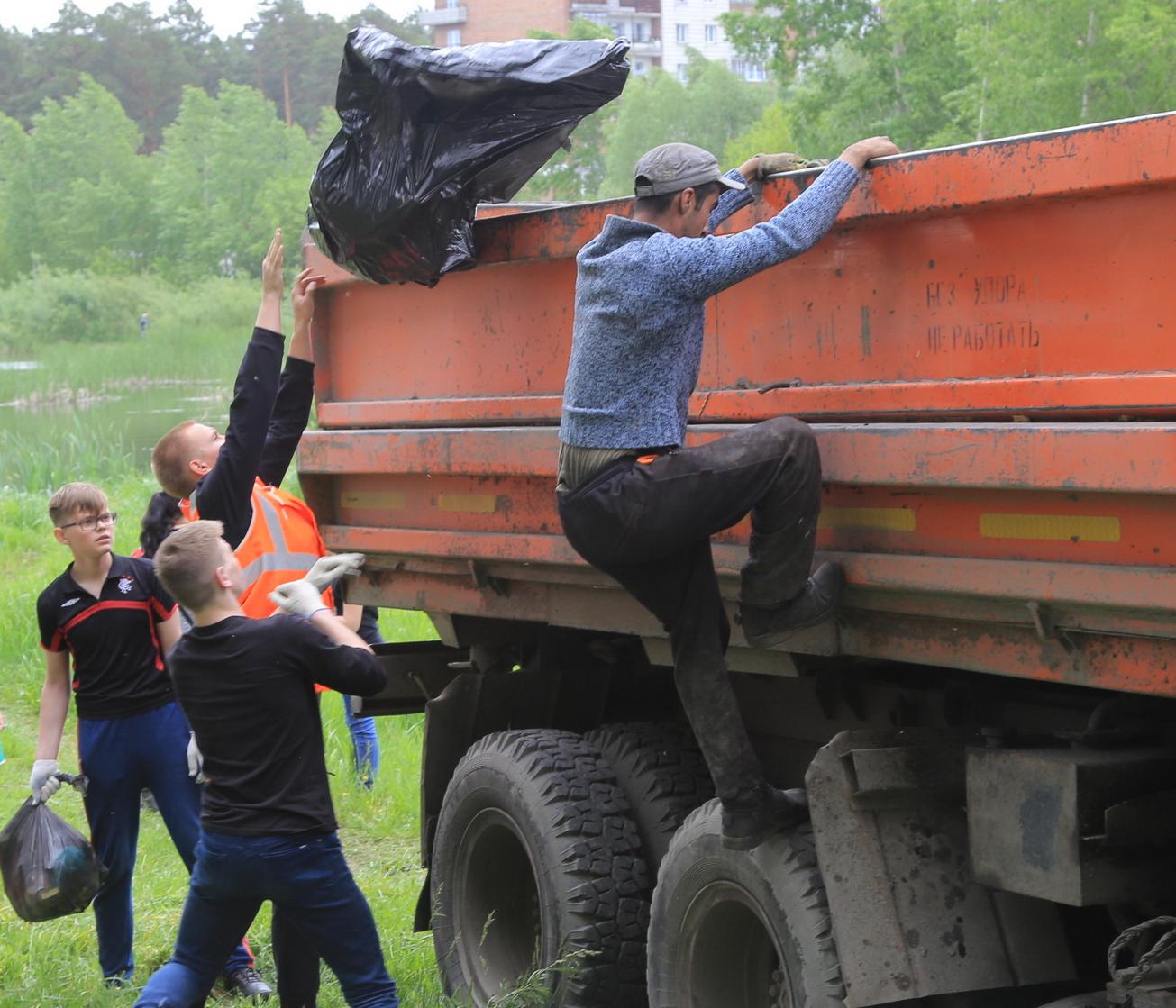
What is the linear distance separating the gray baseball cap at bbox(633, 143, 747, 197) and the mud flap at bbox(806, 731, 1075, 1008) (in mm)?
1231

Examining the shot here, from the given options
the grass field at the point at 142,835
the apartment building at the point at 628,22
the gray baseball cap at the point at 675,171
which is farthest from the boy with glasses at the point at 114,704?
the apartment building at the point at 628,22

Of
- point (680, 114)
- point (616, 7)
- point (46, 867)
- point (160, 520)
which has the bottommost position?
point (46, 867)

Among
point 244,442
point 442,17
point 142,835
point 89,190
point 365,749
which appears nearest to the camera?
point 244,442

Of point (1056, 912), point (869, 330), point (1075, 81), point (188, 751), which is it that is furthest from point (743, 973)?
point (1075, 81)

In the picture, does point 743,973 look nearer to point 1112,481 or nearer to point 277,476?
point 1112,481

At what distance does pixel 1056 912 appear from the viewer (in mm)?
3635

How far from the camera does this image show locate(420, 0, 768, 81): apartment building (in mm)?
105812

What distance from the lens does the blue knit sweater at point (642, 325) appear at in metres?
3.58

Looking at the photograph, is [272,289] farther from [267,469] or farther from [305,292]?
[267,469]

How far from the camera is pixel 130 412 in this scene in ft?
109

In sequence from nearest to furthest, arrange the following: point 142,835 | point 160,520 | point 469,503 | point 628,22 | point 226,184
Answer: point 469,503
point 160,520
point 142,835
point 226,184
point 628,22

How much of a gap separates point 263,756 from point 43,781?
1433 mm

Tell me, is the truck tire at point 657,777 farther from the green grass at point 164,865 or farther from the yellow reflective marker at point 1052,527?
the yellow reflective marker at point 1052,527

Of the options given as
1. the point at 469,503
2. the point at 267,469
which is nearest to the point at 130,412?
the point at 267,469
